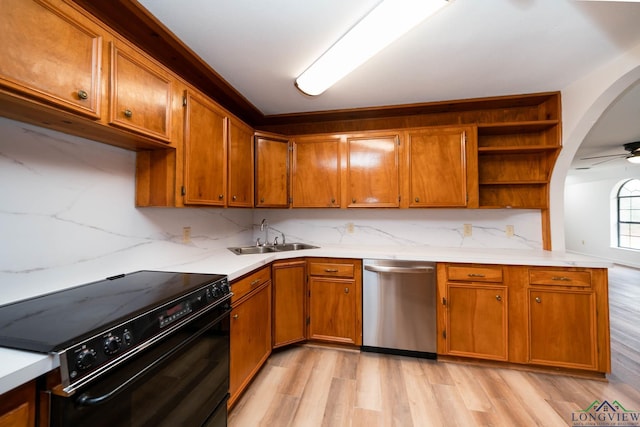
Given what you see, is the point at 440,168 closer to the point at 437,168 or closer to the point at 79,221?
the point at 437,168

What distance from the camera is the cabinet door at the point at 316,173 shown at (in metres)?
2.70

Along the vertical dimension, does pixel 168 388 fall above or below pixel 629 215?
below

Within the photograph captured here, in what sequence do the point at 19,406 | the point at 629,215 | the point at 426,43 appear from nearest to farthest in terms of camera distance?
the point at 19,406, the point at 426,43, the point at 629,215

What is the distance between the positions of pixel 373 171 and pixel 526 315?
1.72 m

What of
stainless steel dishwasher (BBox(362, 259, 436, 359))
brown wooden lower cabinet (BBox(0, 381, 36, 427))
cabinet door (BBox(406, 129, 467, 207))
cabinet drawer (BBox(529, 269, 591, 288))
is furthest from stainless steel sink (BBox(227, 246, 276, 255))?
cabinet drawer (BBox(529, 269, 591, 288))

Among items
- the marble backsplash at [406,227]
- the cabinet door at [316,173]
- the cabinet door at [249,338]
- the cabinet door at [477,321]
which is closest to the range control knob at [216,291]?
the cabinet door at [249,338]

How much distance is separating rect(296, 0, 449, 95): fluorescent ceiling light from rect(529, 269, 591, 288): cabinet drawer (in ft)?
6.51

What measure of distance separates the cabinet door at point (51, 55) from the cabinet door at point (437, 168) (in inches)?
91.2

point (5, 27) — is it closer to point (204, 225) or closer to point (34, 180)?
point (34, 180)

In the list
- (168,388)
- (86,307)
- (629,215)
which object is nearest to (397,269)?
(168,388)

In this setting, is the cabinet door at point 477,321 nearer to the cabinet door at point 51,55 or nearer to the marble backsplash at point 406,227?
the marble backsplash at point 406,227

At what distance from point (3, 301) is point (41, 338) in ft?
1.92

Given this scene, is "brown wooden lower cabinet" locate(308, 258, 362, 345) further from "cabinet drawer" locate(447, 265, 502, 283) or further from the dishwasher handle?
"cabinet drawer" locate(447, 265, 502, 283)

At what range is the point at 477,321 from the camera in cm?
214
